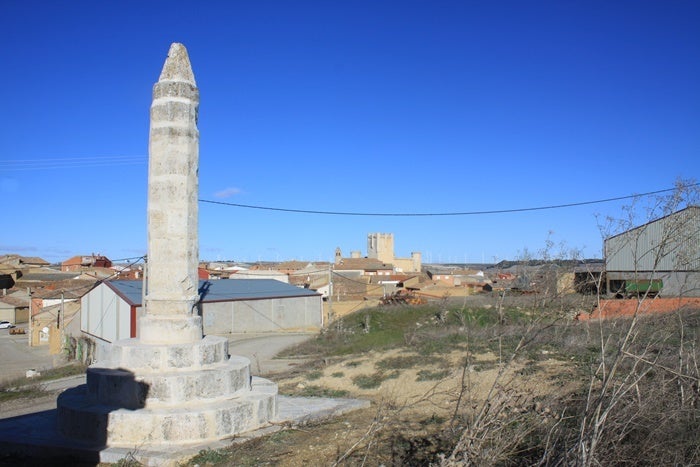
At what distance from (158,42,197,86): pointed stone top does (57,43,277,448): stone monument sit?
0.01 m

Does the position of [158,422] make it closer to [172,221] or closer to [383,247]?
[172,221]

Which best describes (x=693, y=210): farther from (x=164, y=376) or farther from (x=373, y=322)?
(x=373, y=322)

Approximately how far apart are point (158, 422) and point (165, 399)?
515 mm

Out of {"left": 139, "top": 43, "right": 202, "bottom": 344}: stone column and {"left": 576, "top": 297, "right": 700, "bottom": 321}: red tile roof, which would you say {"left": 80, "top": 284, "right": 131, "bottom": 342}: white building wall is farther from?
{"left": 576, "top": 297, "right": 700, "bottom": 321}: red tile roof

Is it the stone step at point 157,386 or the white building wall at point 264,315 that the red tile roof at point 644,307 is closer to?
the stone step at point 157,386

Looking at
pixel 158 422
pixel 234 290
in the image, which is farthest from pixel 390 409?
pixel 234 290

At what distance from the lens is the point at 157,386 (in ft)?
24.4

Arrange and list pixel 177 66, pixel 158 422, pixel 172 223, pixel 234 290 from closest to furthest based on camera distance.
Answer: pixel 158 422, pixel 172 223, pixel 177 66, pixel 234 290

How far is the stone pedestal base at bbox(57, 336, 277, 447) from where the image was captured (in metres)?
6.98

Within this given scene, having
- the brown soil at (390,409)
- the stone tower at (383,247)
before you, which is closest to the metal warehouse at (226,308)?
the brown soil at (390,409)

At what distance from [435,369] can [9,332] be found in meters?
45.2

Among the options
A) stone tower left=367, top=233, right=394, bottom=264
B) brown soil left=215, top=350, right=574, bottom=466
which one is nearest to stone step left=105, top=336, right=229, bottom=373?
brown soil left=215, top=350, right=574, bottom=466

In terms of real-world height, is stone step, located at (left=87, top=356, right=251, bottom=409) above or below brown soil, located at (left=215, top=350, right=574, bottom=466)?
above

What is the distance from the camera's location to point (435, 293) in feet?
129
